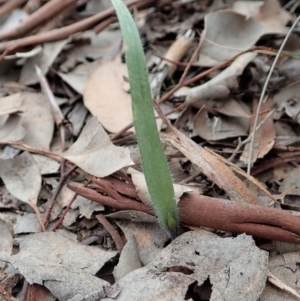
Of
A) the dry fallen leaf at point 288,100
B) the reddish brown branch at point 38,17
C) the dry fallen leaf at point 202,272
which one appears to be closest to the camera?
the dry fallen leaf at point 202,272

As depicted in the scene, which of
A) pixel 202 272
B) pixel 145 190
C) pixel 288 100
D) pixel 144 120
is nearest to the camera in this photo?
pixel 144 120

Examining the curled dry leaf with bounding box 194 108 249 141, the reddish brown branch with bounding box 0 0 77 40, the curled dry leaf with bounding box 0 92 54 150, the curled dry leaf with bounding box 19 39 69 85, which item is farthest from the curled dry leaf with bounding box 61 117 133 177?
the reddish brown branch with bounding box 0 0 77 40

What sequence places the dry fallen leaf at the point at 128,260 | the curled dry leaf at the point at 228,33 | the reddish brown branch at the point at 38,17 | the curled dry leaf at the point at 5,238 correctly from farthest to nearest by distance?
the reddish brown branch at the point at 38,17 < the curled dry leaf at the point at 228,33 < the curled dry leaf at the point at 5,238 < the dry fallen leaf at the point at 128,260

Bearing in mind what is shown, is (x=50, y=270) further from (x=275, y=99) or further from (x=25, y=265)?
(x=275, y=99)

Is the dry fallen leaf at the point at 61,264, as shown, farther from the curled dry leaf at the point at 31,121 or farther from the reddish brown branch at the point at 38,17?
the reddish brown branch at the point at 38,17

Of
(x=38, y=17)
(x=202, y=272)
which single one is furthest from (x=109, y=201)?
(x=38, y=17)

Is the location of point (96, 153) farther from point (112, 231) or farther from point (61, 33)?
point (61, 33)

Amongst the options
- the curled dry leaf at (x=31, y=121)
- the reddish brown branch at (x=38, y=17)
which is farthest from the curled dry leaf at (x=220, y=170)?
the reddish brown branch at (x=38, y=17)
